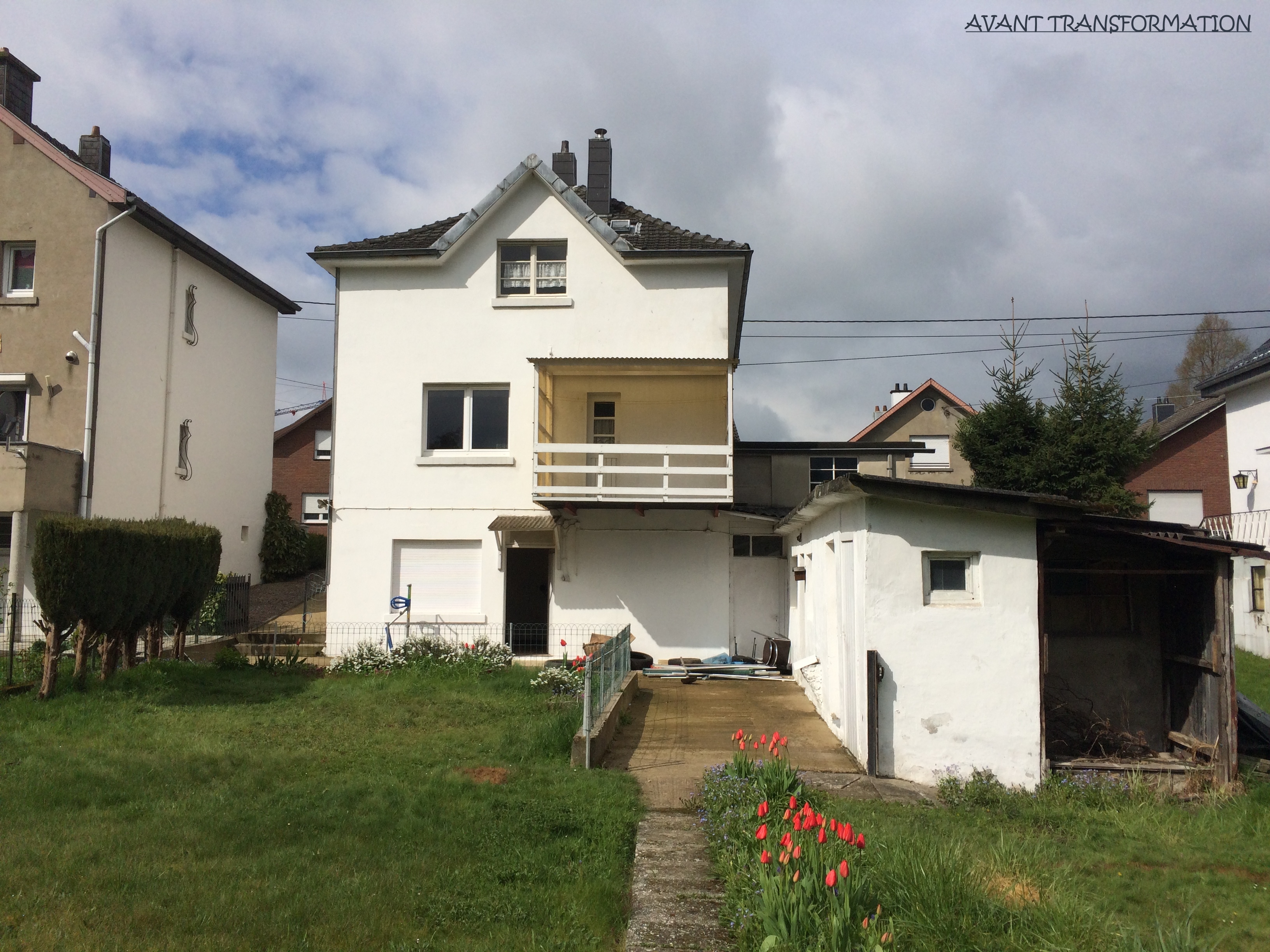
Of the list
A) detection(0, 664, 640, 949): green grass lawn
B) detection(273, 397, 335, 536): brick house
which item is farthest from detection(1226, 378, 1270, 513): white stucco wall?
detection(273, 397, 335, 536): brick house

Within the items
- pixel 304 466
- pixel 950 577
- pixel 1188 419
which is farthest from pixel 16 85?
pixel 1188 419

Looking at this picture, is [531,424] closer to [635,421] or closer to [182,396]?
[635,421]

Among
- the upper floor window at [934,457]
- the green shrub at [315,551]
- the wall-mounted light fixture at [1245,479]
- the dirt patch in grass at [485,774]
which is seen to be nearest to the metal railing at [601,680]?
the dirt patch in grass at [485,774]

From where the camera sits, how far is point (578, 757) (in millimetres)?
9656

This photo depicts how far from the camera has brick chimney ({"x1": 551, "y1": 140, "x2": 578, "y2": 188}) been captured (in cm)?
2055

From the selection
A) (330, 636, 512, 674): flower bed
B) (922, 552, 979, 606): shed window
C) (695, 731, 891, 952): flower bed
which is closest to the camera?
(695, 731, 891, 952): flower bed

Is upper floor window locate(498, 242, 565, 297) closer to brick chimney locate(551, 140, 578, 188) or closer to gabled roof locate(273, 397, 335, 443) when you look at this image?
brick chimney locate(551, 140, 578, 188)

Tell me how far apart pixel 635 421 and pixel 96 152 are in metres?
14.4

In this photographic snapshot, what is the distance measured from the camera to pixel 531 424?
1791cm

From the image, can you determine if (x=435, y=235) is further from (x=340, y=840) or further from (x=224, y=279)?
(x=340, y=840)

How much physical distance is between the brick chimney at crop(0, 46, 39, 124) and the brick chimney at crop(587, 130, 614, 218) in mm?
11984

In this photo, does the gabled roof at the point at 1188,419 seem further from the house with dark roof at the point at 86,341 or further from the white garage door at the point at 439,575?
the house with dark roof at the point at 86,341

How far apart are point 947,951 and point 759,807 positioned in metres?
1.78

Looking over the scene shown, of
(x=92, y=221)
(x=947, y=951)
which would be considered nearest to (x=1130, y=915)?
(x=947, y=951)
